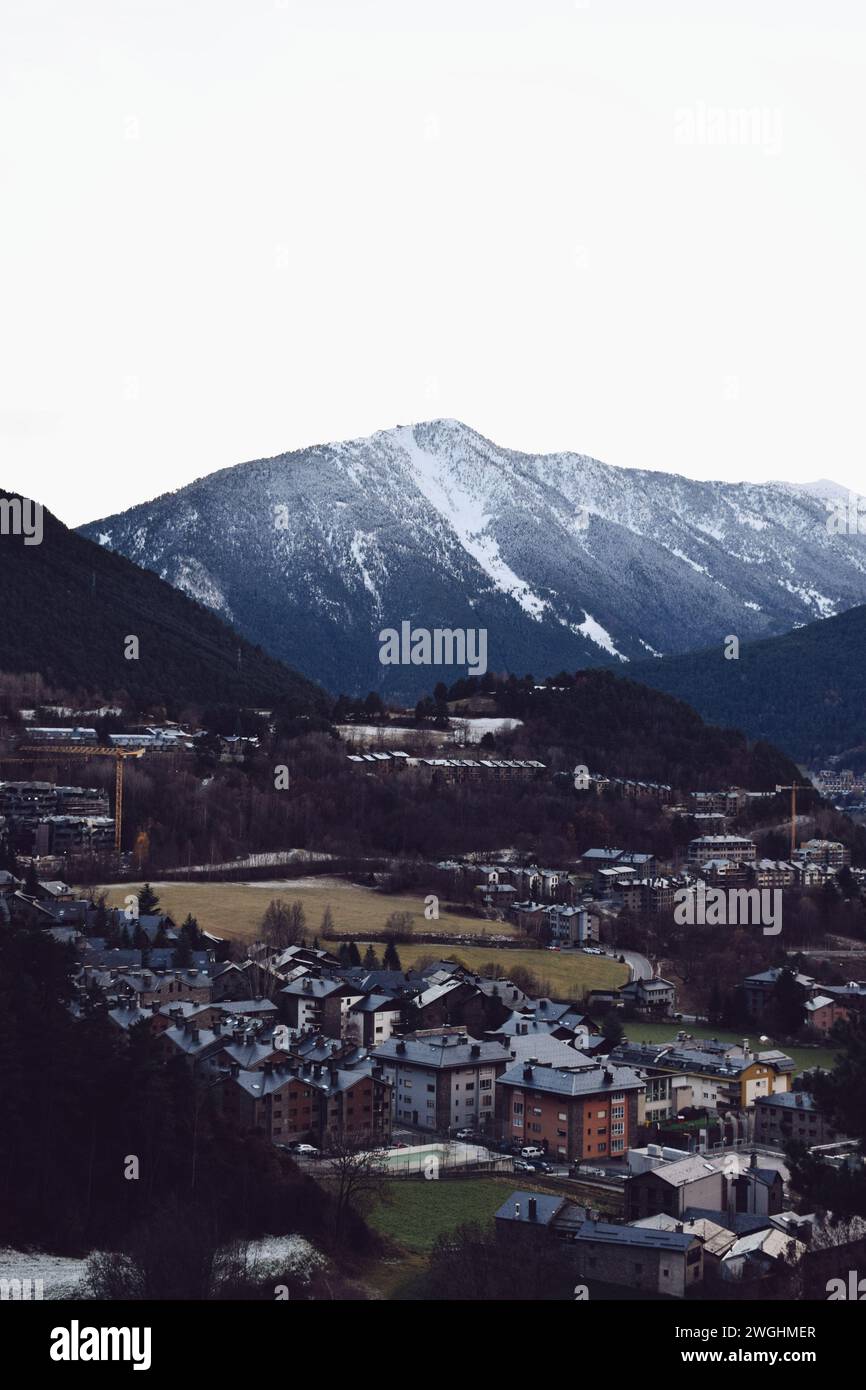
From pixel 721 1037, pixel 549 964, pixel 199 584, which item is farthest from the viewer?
pixel 199 584

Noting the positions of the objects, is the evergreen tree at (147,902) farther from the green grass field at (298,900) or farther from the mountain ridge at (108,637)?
the mountain ridge at (108,637)

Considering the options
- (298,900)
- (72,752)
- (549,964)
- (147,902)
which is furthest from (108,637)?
(549,964)

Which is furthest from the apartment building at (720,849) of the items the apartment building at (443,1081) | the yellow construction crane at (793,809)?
the apartment building at (443,1081)

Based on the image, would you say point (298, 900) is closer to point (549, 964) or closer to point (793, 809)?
point (549, 964)

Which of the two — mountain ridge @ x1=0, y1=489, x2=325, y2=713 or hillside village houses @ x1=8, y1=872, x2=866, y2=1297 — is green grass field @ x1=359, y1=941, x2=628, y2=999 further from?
mountain ridge @ x1=0, y1=489, x2=325, y2=713
